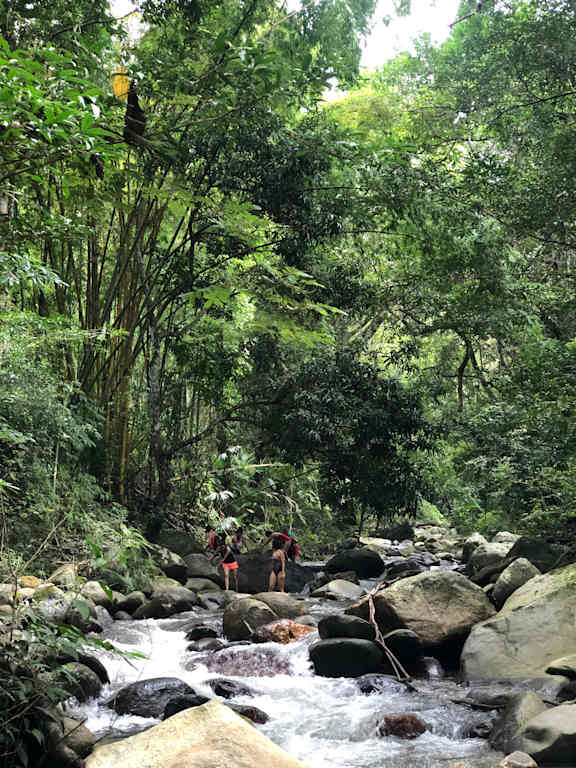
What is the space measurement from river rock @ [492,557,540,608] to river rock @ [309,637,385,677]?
1841 millimetres

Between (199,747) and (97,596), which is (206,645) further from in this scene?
(199,747)

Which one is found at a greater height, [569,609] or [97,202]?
[97,202]

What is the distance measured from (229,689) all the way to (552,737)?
286 cm

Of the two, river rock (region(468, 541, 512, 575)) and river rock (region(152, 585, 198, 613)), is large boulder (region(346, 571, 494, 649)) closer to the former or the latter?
river rock (region(152, 585, 198, 613))

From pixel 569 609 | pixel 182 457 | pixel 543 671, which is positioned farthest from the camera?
pixel 182 457

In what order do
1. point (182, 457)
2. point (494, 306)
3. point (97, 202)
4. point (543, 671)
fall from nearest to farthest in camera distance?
point (543, 671)
point (97, 202)
point (494, 306)
point (182, 457)

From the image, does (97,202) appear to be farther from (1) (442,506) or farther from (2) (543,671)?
(1) (442,506)

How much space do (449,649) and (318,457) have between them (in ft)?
20.1

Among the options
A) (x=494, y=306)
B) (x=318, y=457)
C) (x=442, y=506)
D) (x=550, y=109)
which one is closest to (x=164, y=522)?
(x=318, y=457)

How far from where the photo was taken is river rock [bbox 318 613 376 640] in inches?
261

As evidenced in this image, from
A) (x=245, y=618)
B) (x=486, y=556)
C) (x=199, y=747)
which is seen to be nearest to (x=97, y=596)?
(x=245, y=618)

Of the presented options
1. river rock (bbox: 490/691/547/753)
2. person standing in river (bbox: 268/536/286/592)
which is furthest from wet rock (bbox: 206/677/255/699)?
person standing in river (bbox: 268/536/286/592)

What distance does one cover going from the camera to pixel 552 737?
387 centimetres

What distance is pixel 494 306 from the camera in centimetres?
1101
